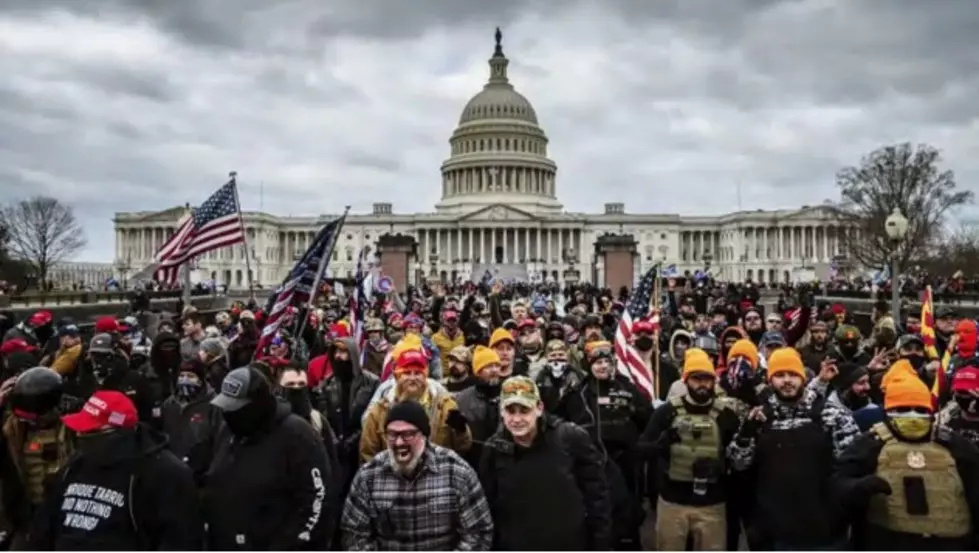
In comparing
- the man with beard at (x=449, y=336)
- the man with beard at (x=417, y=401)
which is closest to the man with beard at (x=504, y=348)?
the man with beard at (x=417, y=401)

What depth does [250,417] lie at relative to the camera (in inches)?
176

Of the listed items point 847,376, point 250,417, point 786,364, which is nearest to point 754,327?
point 847,376

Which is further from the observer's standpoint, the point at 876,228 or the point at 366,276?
the point at 876,228

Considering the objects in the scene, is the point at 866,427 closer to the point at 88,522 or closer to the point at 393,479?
the point at 393,479

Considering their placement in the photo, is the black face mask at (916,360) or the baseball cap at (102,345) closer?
the baseball cap at (102,345)

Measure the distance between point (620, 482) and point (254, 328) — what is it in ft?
27.1

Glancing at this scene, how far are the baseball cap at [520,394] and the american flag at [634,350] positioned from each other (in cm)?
280

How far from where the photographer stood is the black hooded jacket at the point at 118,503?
4078 millimetres

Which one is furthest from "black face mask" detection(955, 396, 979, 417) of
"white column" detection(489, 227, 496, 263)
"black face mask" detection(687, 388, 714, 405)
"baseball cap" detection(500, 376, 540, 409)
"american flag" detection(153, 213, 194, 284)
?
"white column" detection(489, 227, 496, 263)

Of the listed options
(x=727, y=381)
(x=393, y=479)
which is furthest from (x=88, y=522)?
(x=727, y=381)

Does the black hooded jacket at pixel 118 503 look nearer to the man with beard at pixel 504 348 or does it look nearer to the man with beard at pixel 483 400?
the man with beard at pixel 483 400

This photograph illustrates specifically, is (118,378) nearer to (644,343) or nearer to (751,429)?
(751,429)

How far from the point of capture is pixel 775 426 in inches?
213

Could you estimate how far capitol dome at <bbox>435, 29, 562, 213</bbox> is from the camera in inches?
5000
